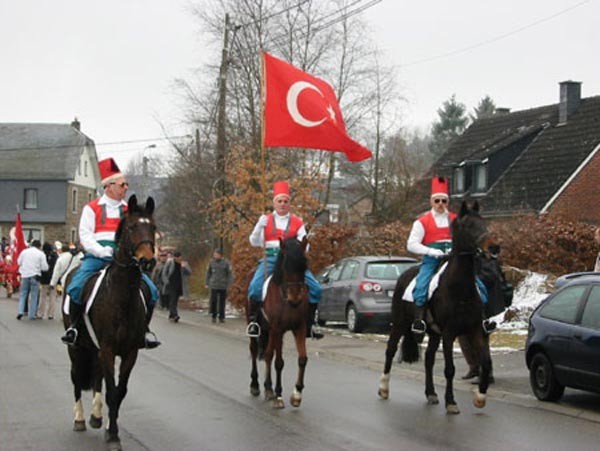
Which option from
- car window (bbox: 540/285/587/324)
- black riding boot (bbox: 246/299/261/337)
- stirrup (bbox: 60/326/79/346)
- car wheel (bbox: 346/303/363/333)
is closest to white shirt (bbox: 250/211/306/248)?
black riding boot (bbox: 246/299/261/337)

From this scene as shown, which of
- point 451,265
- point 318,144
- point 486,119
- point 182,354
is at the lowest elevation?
→ point 182,354

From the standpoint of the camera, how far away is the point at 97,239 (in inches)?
400

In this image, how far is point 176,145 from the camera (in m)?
44.4

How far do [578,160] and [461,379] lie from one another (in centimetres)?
2657

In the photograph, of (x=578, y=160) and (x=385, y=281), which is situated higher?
(x=578, y=160)

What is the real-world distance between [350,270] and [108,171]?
12.8 metres

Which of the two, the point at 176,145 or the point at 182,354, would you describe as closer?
the point at 182,354

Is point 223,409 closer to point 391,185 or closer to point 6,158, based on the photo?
point 391,185

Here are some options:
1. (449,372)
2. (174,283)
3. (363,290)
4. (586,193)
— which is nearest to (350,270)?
(363,290)

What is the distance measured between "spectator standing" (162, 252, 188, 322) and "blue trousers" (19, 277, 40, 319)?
367 cm

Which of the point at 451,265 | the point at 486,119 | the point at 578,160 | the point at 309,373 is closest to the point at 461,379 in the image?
the point at 309,373

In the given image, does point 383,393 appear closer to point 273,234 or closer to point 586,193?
point 273,234

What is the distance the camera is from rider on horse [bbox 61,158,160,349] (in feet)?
32.9

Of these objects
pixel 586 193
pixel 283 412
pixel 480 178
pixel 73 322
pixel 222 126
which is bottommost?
pixel 283 412
